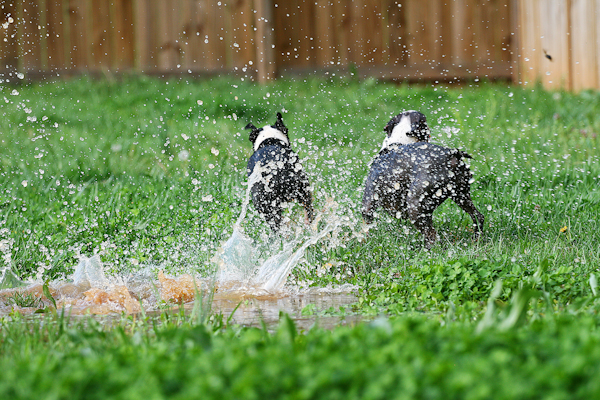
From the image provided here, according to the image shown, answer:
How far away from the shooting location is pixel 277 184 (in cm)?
449

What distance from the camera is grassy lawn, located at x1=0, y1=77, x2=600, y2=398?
1.68m

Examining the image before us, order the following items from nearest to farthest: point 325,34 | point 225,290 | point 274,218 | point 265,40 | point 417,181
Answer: point 225,290, point 417,181, point 274,218, point 265,40, point 325,34

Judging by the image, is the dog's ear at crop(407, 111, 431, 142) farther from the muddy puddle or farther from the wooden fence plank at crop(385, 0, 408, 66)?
the wooden fence plank at crop(385, 0, 408, 66)

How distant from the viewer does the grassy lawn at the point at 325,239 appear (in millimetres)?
1685

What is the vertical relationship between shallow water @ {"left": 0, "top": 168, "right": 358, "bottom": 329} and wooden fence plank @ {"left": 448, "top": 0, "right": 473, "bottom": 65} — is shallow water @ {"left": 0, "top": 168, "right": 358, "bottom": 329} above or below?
below

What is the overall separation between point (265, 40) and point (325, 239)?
590 cm

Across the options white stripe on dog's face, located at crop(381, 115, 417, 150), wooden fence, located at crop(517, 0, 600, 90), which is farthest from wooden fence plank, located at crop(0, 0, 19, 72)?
white stripe on dog's face, located at crop(381, 115, 417, 150)

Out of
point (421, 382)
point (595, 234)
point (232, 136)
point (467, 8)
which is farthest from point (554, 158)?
point (421, 382)

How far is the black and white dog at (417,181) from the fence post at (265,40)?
17.8ft

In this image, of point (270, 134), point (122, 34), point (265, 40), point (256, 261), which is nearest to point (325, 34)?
point (265, 40)

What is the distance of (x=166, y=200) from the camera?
5.25 m

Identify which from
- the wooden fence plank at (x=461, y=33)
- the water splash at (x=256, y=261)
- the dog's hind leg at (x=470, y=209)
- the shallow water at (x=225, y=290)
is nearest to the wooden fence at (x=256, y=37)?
the wooden fence plank at (x=461, y=33)

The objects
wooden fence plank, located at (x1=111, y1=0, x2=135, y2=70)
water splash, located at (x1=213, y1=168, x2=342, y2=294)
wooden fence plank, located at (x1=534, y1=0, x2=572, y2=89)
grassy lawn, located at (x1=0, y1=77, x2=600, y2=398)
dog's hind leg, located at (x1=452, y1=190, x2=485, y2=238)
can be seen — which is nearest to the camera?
grassy lawn, located at (x1=0, y1=77, x2=600, y2=398)

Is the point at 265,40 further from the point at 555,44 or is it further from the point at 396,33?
the point at 555,44
